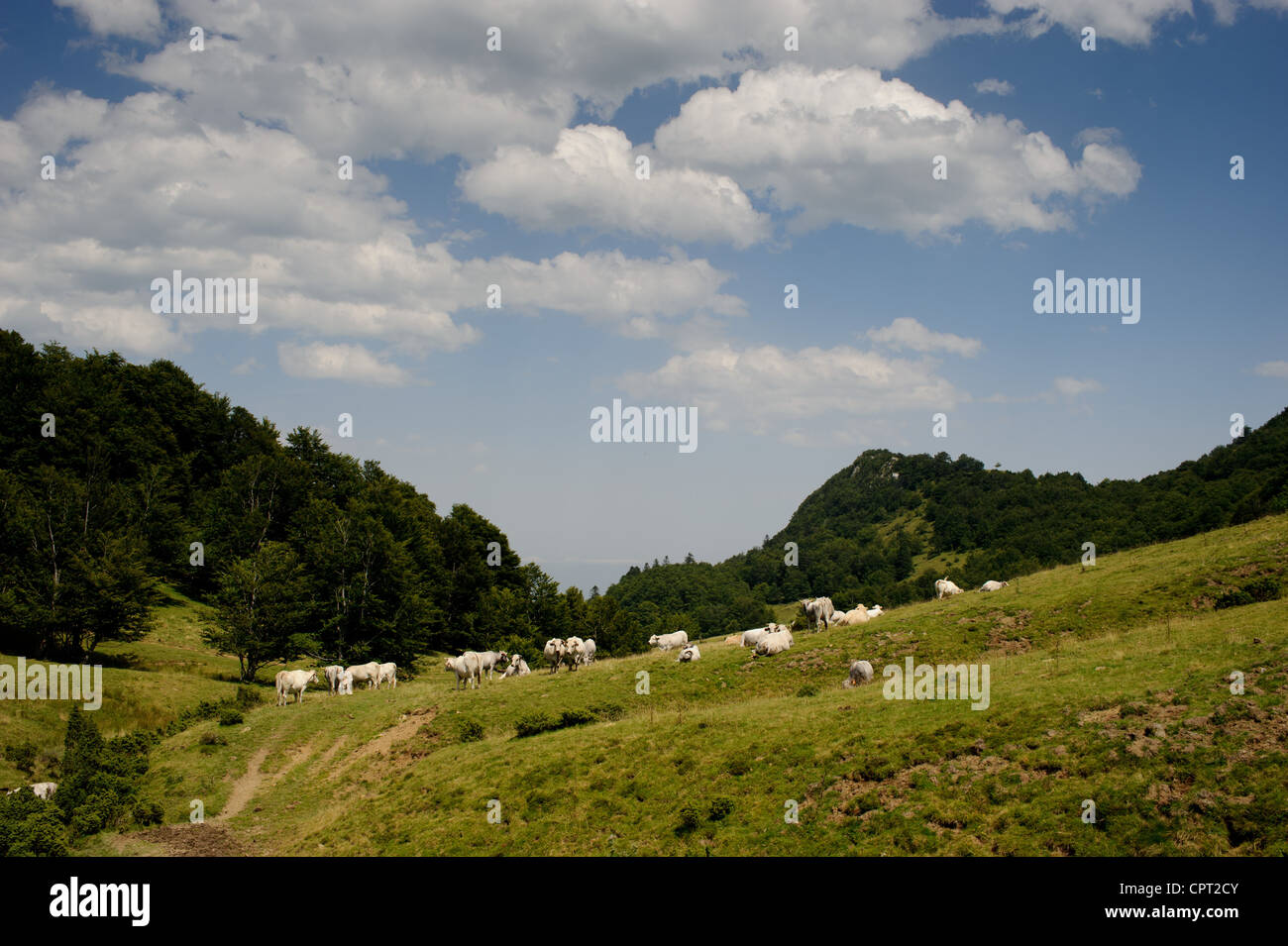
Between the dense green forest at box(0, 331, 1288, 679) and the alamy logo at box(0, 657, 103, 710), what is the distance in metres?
5.78

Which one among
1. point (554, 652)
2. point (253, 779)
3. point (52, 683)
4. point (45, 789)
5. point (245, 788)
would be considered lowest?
point (245, 788)

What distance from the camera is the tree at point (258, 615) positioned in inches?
1983

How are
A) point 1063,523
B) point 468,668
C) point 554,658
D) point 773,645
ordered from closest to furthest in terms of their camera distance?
point 773,645, point 468,668, point 554,658, point 1063,523

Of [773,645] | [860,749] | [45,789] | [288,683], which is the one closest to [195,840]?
[45,789]

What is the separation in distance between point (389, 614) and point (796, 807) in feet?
166

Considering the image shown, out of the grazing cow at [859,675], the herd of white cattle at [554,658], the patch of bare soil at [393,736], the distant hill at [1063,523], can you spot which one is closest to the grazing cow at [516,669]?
the herd of white cattle at [554,658]

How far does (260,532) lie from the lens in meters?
77.4

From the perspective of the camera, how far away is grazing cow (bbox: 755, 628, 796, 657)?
120 feet

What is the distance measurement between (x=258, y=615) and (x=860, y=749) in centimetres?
4663

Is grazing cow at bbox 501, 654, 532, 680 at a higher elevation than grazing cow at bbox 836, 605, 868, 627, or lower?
lower

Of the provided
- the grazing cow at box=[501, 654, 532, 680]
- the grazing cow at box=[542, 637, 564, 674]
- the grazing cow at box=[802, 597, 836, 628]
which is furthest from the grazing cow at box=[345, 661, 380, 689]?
the grazing cow at box=[802, 597, 836, 628]

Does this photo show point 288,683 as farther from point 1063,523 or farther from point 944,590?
point 1063,523

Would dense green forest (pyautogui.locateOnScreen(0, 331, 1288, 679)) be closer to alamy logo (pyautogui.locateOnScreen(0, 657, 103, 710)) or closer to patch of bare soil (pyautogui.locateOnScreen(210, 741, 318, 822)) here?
alamy logo (pyautogui.locateOnScreen(0, 657, 103, 710))
